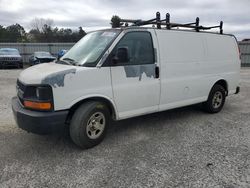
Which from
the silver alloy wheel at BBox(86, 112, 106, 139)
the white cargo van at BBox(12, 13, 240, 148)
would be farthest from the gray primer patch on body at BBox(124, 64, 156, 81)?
the silver alloy wheel at BBox(86, 112, 106, 139)

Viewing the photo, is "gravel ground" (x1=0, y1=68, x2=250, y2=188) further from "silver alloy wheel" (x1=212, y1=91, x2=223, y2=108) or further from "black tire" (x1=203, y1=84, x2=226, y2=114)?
"silver alloy wheel" (x1=212, y1=91, x2=223, y2=108)

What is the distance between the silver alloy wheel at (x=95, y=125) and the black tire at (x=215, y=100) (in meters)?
2.98

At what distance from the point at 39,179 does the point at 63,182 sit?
13.1 inches

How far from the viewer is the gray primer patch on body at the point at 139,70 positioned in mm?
4137

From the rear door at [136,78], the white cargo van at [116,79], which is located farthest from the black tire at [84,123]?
the rear door at [136,78]

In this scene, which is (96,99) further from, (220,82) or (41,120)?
(220,82)

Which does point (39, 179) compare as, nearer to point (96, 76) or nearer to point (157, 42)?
point (96, 76)

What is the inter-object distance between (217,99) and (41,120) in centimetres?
438

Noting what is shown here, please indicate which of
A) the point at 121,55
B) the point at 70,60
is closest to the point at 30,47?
the point at 70,60

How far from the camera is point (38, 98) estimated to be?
3443 millimetres

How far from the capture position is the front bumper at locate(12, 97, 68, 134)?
135 inches

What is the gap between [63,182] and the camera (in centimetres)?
303

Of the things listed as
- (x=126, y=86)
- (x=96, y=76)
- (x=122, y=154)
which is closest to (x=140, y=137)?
(x=122, y=154)

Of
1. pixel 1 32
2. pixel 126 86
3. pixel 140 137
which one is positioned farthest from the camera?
pixel 1 32
